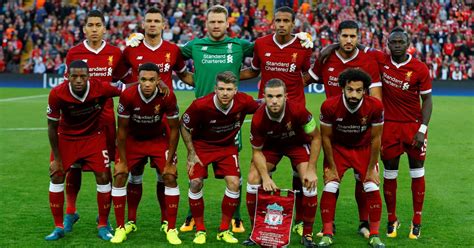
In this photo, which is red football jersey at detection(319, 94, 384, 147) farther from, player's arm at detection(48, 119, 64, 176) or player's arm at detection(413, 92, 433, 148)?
player's arm at detection(48, 119, 64, 176)

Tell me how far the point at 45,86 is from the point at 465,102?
16.9 metres

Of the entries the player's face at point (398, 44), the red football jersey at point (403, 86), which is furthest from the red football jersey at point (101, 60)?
the player's face at point (398, 44)

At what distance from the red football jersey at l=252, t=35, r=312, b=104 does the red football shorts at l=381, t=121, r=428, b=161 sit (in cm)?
108

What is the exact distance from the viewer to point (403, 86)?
8.62 m

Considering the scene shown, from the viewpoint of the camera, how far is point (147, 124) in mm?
8359

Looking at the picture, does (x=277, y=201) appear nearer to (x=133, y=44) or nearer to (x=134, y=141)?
(x=134, y=141)

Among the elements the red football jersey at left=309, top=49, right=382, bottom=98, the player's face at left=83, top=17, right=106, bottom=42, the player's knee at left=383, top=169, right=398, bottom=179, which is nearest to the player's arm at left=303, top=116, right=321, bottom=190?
the red football jersey at left=309, top=49, right=382, bottom=98

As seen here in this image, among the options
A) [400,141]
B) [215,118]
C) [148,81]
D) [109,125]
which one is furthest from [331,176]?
[109,125]

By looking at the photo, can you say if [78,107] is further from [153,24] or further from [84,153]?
[153,24]

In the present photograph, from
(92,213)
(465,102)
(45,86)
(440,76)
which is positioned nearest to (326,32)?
(440,76)

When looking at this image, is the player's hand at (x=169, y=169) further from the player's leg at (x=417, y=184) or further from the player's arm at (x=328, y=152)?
the player's leg at (x=417, y=184)

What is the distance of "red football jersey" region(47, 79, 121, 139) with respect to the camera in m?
8.14

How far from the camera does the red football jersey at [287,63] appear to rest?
9000 mm

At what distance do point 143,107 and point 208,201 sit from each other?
277cm
